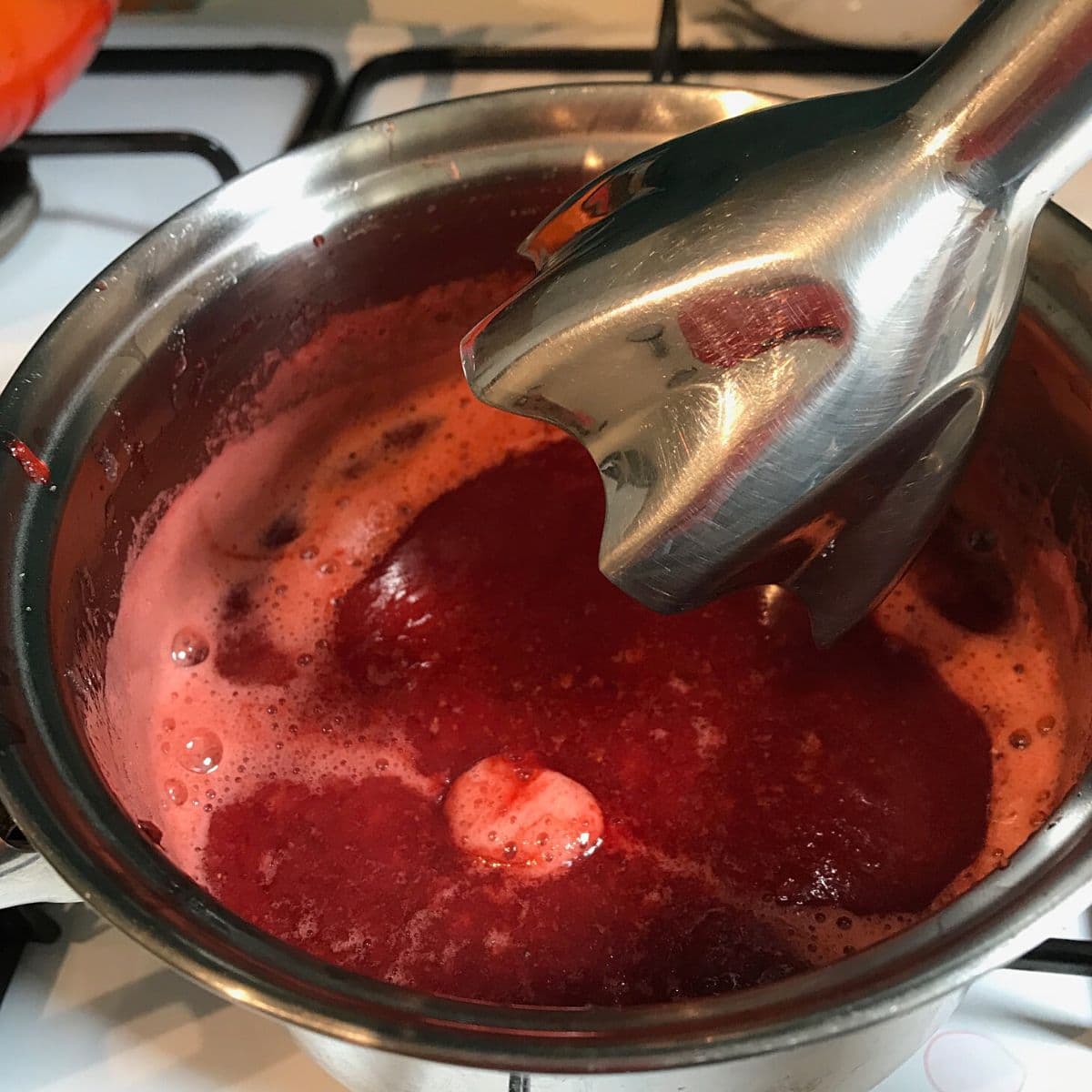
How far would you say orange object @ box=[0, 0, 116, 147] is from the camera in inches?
26.4

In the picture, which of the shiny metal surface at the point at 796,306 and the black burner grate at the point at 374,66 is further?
the black burner grate at the point at 374,66

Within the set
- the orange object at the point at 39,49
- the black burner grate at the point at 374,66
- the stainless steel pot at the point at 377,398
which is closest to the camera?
the stainless steel pot at the point at 377,398

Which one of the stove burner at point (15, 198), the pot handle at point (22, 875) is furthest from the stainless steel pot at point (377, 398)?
the stove burner at point (15, 198)

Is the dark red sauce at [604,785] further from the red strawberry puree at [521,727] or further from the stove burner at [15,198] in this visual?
the stove burner at [15,198]

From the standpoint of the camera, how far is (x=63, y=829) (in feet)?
1.31

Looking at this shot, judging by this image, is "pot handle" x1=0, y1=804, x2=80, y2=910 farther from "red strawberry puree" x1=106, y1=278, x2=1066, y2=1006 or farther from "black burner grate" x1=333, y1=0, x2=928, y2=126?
"black burner grate" x1=333, y1=0, x2=928, y2=126

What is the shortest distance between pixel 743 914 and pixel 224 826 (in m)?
0.27

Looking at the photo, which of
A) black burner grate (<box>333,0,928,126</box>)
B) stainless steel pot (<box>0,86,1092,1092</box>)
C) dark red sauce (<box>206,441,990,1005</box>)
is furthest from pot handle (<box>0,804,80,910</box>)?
black burner grate (<box>333,0,928,126</box>)

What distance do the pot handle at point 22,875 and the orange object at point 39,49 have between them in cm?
46

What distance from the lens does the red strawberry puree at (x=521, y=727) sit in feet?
1.85

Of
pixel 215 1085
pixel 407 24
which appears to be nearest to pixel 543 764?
pixel 215 1085

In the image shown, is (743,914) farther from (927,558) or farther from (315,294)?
(315,294)

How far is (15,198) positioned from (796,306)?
622 millimetres

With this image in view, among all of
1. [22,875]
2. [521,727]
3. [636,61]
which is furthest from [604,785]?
[636,61]
